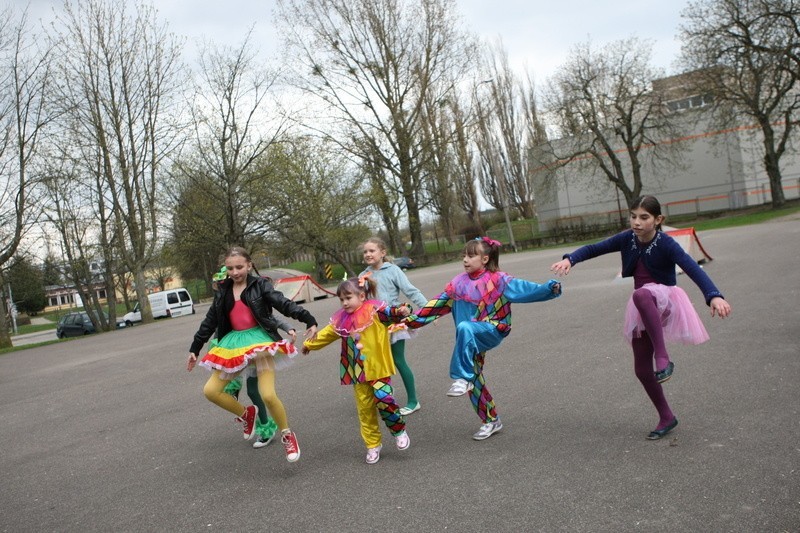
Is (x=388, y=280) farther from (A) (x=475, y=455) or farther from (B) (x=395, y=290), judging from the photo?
(A) (x=475, y=455)

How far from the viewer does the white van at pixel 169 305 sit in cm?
3869

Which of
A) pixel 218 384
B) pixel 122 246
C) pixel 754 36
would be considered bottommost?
pixel 218 384

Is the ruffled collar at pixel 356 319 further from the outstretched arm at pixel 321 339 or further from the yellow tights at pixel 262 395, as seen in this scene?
the yellow tights at pixel 262 395

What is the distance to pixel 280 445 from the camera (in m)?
6.25

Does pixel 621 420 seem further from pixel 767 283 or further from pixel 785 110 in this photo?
pixel 785 110

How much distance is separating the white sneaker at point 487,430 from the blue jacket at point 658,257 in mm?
1414

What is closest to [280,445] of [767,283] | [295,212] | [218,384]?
[218,384]

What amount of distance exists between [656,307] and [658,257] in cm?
38

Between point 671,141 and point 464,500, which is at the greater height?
point 671,141

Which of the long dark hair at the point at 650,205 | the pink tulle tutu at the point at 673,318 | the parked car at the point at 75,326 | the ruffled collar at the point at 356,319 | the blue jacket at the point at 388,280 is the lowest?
the parked car at the point at 75,326

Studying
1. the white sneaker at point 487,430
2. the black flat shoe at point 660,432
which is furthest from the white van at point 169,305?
the black flat shoe at point 660,432

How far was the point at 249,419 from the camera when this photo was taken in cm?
621

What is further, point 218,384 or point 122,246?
point 122,246

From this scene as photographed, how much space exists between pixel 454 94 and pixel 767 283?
124 feet
